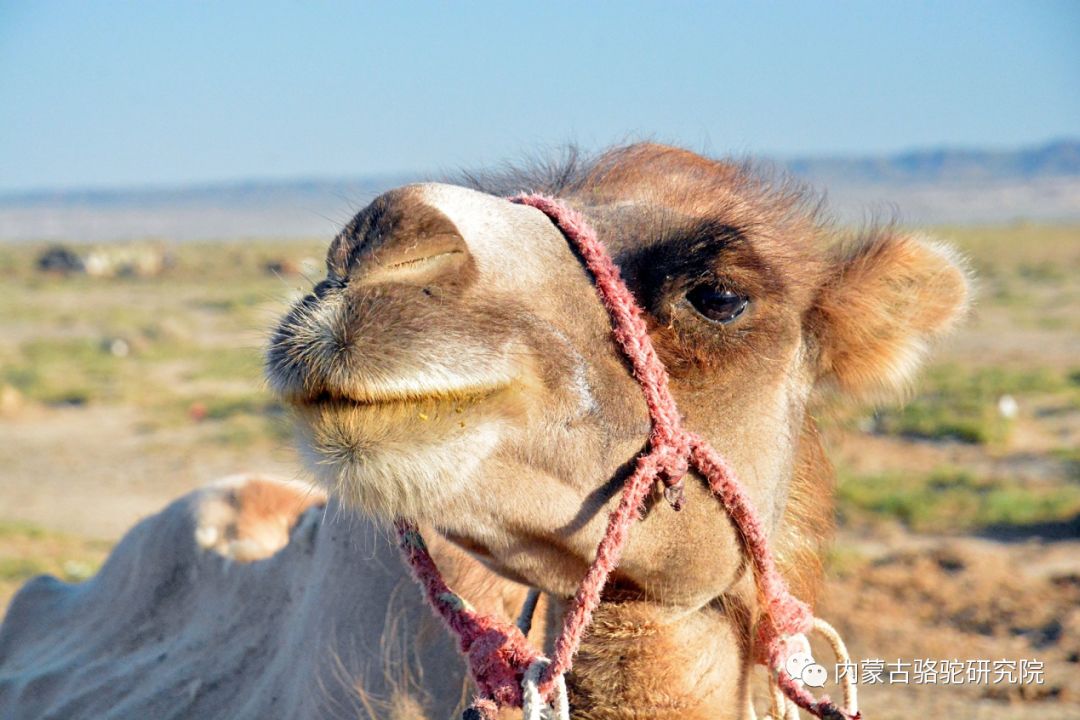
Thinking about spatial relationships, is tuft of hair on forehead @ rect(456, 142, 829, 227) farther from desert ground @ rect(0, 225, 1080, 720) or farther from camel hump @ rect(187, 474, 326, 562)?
camel hump @ rect(187, 474, 326, 562)

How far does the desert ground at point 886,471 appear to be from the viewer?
214 inches

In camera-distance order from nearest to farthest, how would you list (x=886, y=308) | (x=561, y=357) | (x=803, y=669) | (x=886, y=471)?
(x=561, y=357), (x=803, y=669), (x=886, y=308), (x=886, y=471)

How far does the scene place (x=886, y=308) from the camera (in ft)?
8.74

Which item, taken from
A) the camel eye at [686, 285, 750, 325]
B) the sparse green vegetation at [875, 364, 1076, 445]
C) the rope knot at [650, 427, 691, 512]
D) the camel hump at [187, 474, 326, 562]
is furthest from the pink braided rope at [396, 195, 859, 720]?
the sparse green vegetation at [875, 364, 1076, 445]

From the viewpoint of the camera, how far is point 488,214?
2066 mm

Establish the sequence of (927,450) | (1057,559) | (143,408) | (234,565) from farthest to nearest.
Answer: (143,408)
(927,450)
(1057,559)
(234,565)

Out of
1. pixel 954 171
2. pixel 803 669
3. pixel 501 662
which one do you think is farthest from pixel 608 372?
pixel 954 171

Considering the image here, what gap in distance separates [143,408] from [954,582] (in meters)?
11.8

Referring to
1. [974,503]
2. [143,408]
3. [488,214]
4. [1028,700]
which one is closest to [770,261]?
[488,214]

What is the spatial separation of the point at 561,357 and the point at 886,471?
9276mm

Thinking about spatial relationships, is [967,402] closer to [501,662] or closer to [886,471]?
[886,471]

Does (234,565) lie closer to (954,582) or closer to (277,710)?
(277,710)

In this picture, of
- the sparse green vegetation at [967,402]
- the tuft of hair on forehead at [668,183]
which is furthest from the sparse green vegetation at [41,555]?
the sparse green vegetation at [967,402]

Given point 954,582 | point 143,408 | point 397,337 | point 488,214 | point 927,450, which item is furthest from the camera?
point 143,408
